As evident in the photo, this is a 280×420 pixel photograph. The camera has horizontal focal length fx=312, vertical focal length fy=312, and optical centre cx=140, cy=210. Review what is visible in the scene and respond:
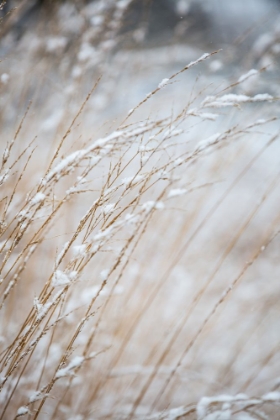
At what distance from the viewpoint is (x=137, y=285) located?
150 cm

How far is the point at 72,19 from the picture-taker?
6.40 ft

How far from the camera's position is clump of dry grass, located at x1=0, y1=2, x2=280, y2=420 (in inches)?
25.0

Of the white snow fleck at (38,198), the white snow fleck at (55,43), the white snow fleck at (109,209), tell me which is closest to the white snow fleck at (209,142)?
the white snow fleck at (109,209)

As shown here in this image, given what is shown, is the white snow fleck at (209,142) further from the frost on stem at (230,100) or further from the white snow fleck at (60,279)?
the white snow fleck at (60,279)

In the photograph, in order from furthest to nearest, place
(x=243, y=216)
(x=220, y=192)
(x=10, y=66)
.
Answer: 1. (x=220, y=192)
2. (x=243, y=216)
3. (x=10, y=66)

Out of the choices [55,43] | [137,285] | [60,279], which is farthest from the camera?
[55,43]

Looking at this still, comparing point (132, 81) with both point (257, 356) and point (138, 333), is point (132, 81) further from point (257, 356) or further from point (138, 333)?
point (257, 356)

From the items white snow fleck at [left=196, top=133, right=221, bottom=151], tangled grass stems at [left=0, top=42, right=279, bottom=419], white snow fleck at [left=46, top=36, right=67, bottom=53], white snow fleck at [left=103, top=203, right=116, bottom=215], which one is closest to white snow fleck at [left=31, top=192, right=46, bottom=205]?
tangled grass stems at [left=0, top=42, right=279, bottom=419]

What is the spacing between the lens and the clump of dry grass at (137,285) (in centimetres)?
64

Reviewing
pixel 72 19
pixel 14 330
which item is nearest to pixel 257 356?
pixel 14 330

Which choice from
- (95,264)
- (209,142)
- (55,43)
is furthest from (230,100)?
(55,43)

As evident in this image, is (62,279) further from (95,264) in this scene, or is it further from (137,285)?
(95,264)

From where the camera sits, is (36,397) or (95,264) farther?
(95,264)

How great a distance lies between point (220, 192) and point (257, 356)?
186cm
